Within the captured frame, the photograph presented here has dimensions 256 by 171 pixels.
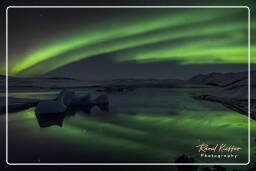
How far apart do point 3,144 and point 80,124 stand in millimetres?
862

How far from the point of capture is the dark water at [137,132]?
202cm

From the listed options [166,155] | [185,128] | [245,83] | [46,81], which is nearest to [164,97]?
Answer: [185,128]

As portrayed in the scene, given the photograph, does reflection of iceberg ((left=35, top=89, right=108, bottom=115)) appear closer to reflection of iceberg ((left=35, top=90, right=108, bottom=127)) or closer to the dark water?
reflection of iceberg ((left=35, top=90, right=108, bottom=127))

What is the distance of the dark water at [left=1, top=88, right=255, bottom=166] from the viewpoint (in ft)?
6.61

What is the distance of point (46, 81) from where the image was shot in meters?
2.42

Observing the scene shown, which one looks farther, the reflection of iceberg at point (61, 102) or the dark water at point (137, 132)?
the reflection of iceberg at point (61, 102)

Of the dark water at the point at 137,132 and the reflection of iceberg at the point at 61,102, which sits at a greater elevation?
the reflection of iceberg at the point at 61,102

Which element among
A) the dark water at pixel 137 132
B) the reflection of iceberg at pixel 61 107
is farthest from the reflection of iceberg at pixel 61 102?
the dark water at pixel 137 132

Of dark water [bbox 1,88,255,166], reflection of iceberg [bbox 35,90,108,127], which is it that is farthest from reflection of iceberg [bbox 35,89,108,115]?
dark water [bbox 1,88,255,166]

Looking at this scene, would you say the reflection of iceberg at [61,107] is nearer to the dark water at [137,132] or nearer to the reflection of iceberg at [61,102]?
the reflection of iceberg at [61,102]

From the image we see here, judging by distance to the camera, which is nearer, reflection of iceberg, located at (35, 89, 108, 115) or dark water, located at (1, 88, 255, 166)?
dark water, located at (1, 88, 255, 166)

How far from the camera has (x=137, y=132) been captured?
90.3 inches

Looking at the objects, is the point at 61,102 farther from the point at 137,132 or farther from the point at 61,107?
the point at 137,132

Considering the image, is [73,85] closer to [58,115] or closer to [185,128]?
[58,115]
